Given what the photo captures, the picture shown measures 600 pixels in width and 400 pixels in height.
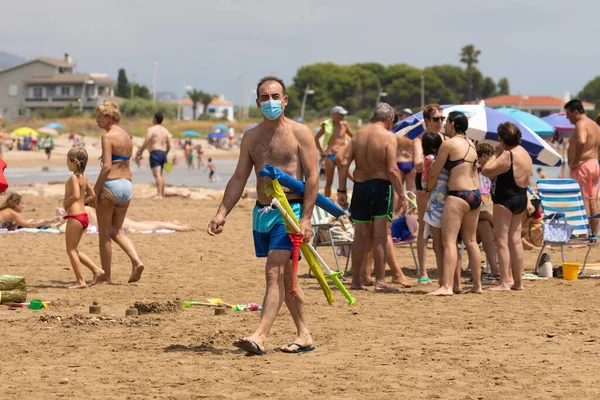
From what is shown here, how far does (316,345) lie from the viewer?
23.4ft

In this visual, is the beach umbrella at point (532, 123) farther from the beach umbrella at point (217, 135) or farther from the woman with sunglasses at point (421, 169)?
the beach umbrella at point (217, 135)

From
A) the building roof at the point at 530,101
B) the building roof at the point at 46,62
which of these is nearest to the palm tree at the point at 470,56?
the building roof at the point at 530,101

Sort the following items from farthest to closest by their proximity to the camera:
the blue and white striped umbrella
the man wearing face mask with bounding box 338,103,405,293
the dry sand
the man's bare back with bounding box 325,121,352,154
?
1. the man's bare back with bounding box 325,121,352,154
2. the blue and white striped umbrella
3. the man wearing face mask with bounding box 338,103,405,293
4. the dry sand

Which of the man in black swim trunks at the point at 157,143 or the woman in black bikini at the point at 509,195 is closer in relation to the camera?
the woman in black bikini at the point at 509,195

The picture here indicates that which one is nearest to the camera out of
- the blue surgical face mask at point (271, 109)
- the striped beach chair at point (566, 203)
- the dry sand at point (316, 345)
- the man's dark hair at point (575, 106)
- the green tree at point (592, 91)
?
the dry sand at point (316, 345)

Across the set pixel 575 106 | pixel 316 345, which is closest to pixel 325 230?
pixel 575 106

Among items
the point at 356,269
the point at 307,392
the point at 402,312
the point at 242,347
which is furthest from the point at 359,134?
the point at 307,392

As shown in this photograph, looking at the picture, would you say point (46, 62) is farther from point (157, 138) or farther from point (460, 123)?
point (460, 123)

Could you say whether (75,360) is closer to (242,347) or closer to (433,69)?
(242,347)

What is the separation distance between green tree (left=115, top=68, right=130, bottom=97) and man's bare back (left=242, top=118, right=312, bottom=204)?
14583 centimetres

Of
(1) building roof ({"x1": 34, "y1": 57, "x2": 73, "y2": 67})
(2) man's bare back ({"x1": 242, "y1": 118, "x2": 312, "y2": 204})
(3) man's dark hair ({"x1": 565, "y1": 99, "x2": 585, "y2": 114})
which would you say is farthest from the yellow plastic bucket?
(1) building roof ({"x1": 34, "y1": 57, "x2": 73, "y2": 67})

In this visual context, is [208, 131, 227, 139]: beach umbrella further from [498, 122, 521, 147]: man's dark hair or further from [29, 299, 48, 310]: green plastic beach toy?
[29, 299, 48, 310]: green plastic beach toy

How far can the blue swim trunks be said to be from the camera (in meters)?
6.70

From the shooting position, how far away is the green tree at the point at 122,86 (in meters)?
152
